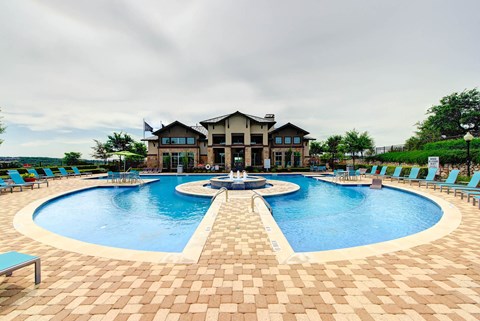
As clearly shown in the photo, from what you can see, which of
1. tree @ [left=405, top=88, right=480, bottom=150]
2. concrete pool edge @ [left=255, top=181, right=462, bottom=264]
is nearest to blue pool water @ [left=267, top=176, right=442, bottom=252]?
concrete pool edge @ [left=255, top=181, right=462, bottom=264]

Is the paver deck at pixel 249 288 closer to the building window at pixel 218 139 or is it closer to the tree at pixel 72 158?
the building window at pixel 218 139

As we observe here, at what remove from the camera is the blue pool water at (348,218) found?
6285 mm

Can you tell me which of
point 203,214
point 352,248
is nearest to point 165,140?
point 203,214

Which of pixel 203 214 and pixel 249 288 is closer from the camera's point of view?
pixel 249 288

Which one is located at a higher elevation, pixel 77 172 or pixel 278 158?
pixel 278 158

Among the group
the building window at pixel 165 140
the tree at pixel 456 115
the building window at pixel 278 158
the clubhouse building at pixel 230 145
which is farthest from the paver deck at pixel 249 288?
the tree at pixel 456 115

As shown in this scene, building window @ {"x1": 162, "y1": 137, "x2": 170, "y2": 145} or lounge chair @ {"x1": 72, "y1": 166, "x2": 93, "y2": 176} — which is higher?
building window @ {"x1": 162, "y1": 137, "x2": 170, "y2": 145}

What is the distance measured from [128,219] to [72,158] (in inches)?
1570

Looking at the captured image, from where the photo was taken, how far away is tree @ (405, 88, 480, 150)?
31.6 meters

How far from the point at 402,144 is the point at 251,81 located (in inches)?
876

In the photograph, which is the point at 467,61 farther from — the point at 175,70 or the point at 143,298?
the point at 143,298

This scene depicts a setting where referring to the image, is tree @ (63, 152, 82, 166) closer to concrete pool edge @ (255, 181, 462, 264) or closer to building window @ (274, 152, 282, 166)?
building window @ (274, 152, 282, 166)

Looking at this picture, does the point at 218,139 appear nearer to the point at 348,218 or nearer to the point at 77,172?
the point at 77,172

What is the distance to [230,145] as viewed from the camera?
3006 cm
